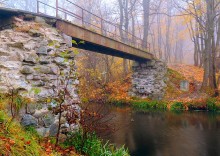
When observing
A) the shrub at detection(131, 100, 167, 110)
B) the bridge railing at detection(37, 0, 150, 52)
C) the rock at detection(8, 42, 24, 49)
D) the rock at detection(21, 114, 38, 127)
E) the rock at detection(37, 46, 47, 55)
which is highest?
the bridge railing at detection(37, 0, 150, 52)

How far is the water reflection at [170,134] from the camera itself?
780 centimetres

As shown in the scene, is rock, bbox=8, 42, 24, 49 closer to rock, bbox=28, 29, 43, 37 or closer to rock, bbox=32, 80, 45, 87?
rock, bbox=28, 29, 43, 37

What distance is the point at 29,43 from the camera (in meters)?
6.72

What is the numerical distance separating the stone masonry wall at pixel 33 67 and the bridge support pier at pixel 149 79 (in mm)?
12579

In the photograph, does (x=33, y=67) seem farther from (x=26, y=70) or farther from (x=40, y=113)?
(x=40, y=113)

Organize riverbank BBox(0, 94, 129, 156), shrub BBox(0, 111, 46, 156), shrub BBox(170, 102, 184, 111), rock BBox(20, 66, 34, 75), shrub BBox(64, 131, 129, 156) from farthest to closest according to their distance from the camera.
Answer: shrub BBox(170, 102, 184, 111) < rock BBox(20, 66, 34, 75) < shrub BBox(64, 131, 129, 156) < riverbank BBox(0, 94, 129, 156) < shrub BBox(0, 111, 46, 156)

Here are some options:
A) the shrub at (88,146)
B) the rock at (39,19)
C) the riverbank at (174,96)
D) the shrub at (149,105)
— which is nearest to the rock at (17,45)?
the rock at (39,19)

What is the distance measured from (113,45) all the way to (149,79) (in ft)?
25.7

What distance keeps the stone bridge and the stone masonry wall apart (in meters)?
0.44

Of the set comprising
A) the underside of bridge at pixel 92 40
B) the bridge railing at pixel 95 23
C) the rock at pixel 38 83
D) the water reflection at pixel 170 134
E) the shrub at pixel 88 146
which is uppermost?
the bridge railing at pixel 95 23

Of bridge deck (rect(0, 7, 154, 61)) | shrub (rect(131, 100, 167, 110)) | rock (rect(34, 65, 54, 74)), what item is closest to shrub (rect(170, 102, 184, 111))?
shrub (rect(131, 100, 167, 110))

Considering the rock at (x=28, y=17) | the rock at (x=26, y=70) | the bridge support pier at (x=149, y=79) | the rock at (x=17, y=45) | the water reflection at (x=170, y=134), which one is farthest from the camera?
the bridge support pier at (x=149, y=79)

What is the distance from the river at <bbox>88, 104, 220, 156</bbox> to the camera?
25.6ft

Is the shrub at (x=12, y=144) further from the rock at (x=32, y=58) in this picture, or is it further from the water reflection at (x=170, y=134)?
the water reflection at (x=170, y=134)
